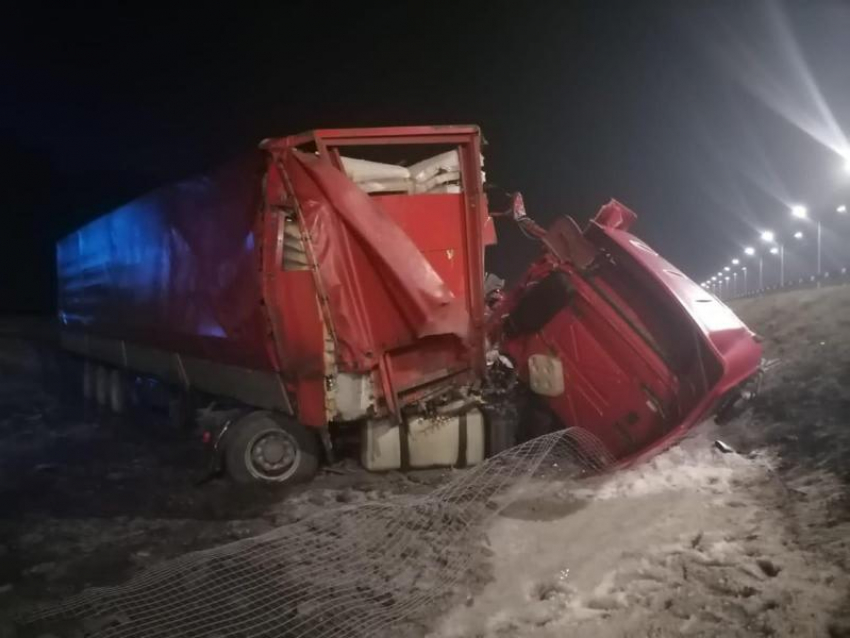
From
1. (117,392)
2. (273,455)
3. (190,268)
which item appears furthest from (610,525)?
(117,392)

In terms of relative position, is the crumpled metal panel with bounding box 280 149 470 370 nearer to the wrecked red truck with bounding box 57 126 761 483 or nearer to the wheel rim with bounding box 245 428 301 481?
the wrecked red truck with bounding box 57 126 761 483

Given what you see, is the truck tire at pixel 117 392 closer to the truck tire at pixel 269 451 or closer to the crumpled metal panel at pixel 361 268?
the truck tire at pixel 269 451

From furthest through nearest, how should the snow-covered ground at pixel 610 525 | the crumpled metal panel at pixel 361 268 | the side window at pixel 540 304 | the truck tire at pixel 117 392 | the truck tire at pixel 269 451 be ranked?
the truck tire at pixel 117 392 < the side window at pixel 540 304 < the truck tire at pixel 269 451 < the crumpled metal panel at pixel 361 268 < the snow-covered ground at pixel 610 525

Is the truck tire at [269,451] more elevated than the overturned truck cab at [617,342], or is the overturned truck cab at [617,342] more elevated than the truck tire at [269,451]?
the overturned truck cab at [617,342]

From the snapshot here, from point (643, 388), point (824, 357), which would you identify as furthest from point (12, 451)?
point (824, 357)

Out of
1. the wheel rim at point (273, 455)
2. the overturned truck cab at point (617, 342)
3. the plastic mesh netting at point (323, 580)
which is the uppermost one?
the overturned truck cab at point (617, 342)

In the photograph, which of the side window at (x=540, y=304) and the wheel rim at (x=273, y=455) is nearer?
the wheel rim at (x=273, y=455)

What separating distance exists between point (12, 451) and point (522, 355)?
585 centimetres

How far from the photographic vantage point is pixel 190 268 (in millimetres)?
6328

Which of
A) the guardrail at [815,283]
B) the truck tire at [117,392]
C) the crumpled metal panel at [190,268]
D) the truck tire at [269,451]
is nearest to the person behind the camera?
the crumpled metal panel at [190,268]

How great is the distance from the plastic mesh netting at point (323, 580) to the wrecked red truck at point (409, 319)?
37.0 inches

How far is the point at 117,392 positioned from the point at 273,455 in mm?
5054

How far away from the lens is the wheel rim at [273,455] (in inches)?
222

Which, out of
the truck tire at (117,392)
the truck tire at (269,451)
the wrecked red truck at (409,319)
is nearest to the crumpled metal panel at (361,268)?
the wrecked red truck at (409,319)
